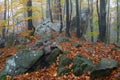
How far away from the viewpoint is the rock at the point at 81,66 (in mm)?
8475

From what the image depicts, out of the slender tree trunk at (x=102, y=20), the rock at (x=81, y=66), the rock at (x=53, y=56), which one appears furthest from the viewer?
the slender tree trunk at (x=102, y=20)

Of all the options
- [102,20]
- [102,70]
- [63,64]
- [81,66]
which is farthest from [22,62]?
[102,20]

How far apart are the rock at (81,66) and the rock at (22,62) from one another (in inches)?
87.3

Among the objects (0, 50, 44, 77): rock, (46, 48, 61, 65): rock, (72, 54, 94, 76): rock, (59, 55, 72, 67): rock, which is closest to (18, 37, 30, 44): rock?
(0, 50, 44, 77): rock

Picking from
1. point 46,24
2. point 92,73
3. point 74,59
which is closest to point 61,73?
point 74,59

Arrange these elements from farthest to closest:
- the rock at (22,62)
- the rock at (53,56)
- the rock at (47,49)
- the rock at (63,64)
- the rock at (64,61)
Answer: the rock at (47,49) < the rock at (53,56) < the rock at (22,62) < the rock at (64,61) < the rock at (63,64)

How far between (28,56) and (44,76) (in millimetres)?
1771

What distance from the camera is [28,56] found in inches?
409

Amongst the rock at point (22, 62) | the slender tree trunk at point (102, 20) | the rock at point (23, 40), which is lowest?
the rock at point (22, 62)

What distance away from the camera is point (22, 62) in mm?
10227

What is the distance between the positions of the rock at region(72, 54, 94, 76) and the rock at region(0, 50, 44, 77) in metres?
2.22

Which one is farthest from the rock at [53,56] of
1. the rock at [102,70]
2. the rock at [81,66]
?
the rock at [102,70]

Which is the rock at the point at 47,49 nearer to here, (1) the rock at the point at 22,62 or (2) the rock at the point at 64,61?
(1) the rock at the point at 22,62

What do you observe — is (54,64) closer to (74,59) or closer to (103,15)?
(74,59)
